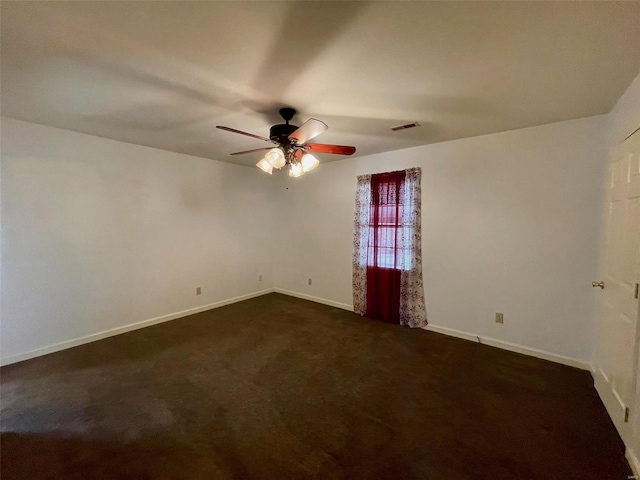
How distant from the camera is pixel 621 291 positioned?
196 cm

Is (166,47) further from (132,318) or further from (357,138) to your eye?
(132,318)

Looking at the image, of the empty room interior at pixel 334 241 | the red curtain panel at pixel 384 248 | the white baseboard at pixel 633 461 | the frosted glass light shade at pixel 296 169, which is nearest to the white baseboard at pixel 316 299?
the empty room interior at pixel 334 241

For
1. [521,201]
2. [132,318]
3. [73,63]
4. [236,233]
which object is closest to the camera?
[73,63]

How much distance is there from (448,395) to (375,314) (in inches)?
71.4

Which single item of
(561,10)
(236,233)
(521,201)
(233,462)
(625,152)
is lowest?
(233,462)

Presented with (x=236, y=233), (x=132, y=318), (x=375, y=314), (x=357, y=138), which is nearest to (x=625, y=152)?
(x=357, y=138)

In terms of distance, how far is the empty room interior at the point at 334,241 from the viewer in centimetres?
156

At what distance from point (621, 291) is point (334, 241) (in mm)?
3304

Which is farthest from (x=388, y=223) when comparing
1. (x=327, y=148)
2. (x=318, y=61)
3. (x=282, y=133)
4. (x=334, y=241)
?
(x=318, y=61)

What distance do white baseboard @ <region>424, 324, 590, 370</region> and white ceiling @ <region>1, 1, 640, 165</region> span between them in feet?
7.71

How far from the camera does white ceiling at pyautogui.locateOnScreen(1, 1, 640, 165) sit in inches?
52.4

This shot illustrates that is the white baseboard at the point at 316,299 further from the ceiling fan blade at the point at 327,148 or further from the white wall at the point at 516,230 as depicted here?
the ceiling fan blade at the point at 327,148

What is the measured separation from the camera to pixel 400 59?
1.68 meters

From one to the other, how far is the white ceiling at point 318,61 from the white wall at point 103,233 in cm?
54
